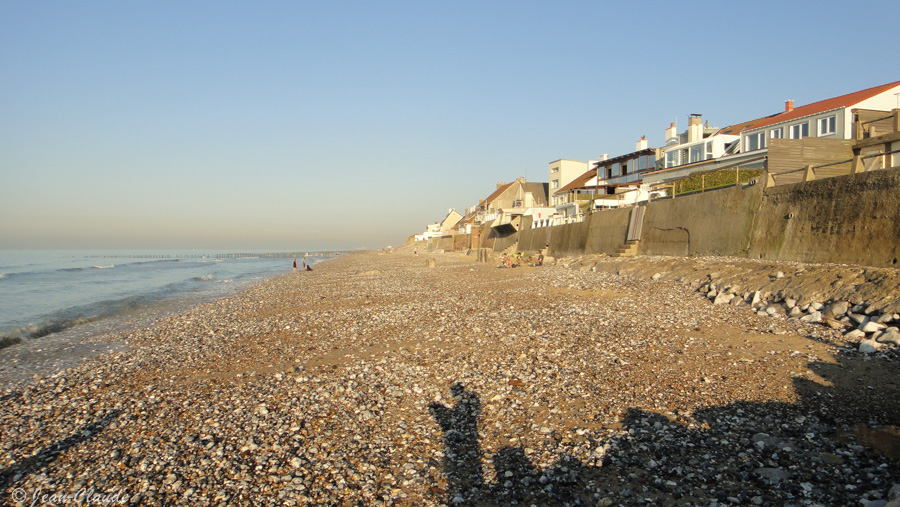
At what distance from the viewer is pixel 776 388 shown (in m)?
7.73

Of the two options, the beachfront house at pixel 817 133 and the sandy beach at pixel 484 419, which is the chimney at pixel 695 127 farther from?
the sandy beach at pixel 484 419

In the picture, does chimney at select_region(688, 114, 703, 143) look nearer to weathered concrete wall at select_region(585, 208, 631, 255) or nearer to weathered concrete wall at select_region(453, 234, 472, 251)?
weathered concrete wall at select_region(585, 208, 631, 255)

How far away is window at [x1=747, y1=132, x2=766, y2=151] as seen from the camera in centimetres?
3500

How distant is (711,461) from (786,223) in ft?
56.0

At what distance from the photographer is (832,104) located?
3250 cm

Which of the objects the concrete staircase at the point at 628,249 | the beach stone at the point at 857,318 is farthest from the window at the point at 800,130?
the beach stone at the point at 857,318

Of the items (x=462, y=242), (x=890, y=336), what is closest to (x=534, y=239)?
(x=462, y=242)

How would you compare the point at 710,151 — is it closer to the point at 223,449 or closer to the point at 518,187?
the point at 223,449

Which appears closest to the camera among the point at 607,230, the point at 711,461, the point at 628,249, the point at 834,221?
the point at 711,461

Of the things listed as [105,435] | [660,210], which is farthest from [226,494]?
[660,210]

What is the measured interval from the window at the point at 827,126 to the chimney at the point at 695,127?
13.9 metres

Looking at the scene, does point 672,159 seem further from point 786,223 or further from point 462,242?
point 462,242

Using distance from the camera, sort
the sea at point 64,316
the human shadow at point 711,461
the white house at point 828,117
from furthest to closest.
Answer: the white house at point 828,117 < the sea at point 64,316 < the human shadow at point 711,461

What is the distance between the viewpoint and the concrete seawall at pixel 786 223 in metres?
14.8
